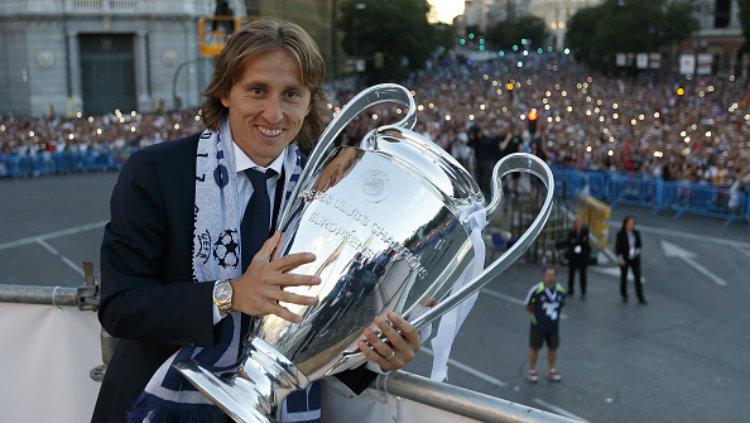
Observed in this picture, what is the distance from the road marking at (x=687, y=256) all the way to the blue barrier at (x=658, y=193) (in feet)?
7.98

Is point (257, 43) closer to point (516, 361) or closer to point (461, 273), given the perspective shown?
point (461, 273)

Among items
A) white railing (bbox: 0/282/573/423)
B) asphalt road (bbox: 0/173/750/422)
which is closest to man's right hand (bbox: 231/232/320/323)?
white railing (bbox: 0/282/573/423)

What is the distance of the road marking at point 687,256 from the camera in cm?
1452

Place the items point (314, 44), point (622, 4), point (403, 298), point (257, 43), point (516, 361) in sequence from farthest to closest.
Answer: point (622, 4) < point (516, 361) < point (314, 44) < point (257, 43) < point (403, 298)

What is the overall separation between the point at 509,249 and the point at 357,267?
13.6 inches

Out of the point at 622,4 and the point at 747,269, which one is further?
the point at 622,4

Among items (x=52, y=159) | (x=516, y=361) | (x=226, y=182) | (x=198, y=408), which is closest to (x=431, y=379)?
(x=198, y=408)

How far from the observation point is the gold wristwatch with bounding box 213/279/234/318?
1864 mm

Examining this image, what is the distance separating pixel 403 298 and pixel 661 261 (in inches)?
592

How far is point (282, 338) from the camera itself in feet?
6.02

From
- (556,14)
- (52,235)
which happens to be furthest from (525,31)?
(52,235)

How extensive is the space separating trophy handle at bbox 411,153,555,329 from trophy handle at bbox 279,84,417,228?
29cm

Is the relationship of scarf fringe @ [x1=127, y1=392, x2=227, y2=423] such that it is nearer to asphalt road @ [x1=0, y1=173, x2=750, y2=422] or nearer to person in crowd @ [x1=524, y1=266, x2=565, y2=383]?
asphalt road @ [x1=0, y1=173, x2=750, y2=422]

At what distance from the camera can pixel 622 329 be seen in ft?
37.4
